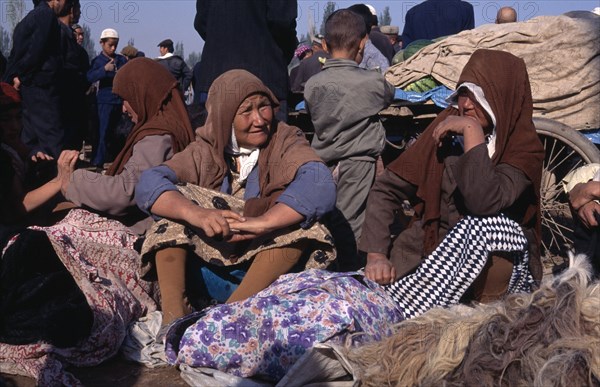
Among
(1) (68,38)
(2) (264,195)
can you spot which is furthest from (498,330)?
(1) (68,38)

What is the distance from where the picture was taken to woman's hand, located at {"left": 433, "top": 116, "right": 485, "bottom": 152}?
149 inches

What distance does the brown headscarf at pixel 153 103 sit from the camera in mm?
4523

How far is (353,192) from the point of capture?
5.38 meters

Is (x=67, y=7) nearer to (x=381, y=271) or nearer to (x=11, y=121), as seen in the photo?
(x=11, y=121)

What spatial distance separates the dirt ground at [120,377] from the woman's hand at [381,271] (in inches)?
38.3

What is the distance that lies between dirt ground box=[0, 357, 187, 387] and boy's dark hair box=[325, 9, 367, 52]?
8.40 feet

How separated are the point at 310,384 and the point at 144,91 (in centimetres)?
215

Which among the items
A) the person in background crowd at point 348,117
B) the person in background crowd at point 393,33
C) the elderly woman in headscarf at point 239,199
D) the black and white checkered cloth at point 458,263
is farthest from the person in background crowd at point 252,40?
the person in background crowd at point 393,33

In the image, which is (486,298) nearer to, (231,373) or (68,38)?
(231,373)

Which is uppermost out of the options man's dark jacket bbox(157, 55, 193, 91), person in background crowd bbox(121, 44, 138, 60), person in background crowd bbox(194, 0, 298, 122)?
person in background crowd bbox(194, 0, 298, 122)

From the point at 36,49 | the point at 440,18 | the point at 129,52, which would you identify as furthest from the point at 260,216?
the point at 129,52

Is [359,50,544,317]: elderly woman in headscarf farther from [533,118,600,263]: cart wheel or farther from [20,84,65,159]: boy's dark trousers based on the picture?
[20,84,65,159]: boy's dark trousers

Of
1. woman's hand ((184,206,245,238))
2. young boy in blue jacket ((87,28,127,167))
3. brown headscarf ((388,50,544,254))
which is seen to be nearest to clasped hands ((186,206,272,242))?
woman's hand ((184,206,245,238))

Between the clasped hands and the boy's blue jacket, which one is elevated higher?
the clasped hands
